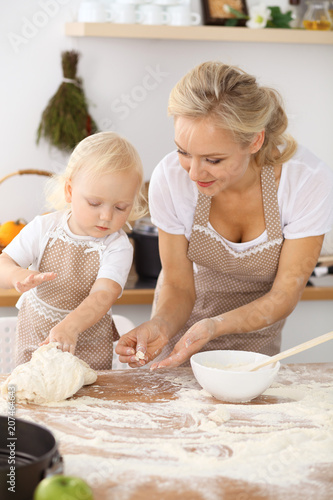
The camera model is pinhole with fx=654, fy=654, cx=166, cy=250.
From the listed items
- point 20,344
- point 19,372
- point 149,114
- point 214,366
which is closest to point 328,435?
point 214,366

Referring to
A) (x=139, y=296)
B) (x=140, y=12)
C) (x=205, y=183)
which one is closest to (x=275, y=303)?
(x=205, y=183)

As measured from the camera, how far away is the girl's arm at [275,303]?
1.50 metres

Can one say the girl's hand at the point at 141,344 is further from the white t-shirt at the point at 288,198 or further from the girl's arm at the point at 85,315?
the white t-shirt at the point at 288,198

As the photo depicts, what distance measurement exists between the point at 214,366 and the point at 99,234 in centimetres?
46

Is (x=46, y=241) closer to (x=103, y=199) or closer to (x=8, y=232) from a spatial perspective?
(x=103, y=199)

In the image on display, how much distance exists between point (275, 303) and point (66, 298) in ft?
1.76

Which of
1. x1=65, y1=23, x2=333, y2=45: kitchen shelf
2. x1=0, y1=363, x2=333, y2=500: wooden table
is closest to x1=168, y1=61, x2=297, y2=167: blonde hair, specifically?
x1=0, y1=363, x2=333, y2=500: wooden table

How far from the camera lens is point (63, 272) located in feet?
5.56

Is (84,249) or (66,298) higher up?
(84,249)

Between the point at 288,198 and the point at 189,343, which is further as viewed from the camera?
the point at 288,198

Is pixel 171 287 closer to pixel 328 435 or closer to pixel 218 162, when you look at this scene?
pixel 218 162

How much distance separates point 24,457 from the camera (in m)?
0.91

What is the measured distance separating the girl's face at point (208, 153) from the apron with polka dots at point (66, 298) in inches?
13.8

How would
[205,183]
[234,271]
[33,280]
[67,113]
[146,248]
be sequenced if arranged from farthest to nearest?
[67,113], [146,248], [234,271], [205,183], [33,280]
